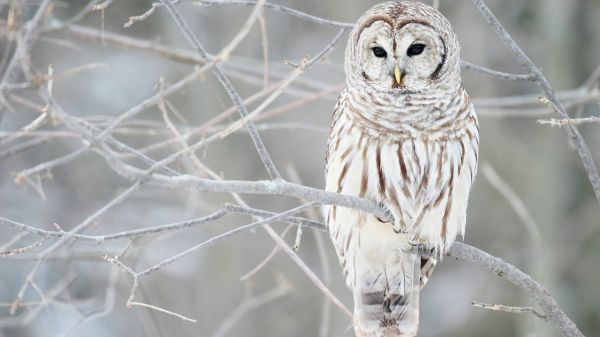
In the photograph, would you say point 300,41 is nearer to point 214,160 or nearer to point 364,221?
point 214,160

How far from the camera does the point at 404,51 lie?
4.93 m

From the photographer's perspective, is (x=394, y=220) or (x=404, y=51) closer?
(x=394, y=220)

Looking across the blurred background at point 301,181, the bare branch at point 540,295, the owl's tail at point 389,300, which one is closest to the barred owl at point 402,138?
the owl's tail at point 389,300

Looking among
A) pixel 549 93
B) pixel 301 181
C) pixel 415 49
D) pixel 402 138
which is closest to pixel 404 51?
pixel 415 49

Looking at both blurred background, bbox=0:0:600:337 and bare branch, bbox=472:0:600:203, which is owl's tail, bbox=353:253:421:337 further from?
blurred background, bbox=0:0:600:337

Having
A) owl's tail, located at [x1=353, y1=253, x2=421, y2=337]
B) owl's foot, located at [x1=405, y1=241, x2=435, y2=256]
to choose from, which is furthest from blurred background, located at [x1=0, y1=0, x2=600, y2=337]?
owl's foot, located at [x1=405, y1=241, x2=435, y2=256]

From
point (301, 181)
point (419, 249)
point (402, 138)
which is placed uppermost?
point (402, 138)

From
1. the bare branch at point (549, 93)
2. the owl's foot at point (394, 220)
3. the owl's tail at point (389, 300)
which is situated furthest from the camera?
the owl's tail at point (389, 300)

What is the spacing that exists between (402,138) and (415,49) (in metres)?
0.53

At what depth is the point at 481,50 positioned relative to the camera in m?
10.2

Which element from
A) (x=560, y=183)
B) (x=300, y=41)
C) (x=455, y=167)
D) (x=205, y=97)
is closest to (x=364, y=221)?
(x=455, y=167)

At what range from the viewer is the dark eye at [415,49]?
195 inches

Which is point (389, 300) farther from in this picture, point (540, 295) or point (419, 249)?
point (540, 295)

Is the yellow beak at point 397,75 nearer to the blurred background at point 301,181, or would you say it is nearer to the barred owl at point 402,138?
the barred owl at point 402,138
